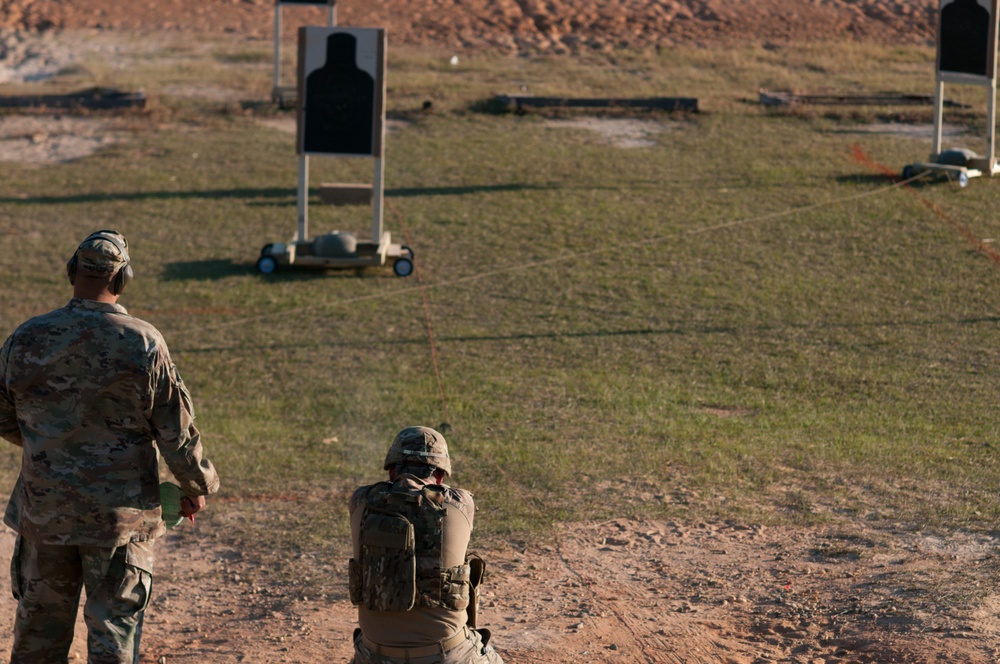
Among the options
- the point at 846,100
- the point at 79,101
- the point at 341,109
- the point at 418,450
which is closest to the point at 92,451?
the point at 418,450

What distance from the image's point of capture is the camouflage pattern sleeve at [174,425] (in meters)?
4.71

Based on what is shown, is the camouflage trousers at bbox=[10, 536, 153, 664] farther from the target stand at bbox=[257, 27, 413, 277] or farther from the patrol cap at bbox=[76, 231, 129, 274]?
the target stand at bbox=[257, 27, 413, 277]

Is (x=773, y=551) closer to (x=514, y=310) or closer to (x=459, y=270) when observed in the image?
(x=514, y=310)

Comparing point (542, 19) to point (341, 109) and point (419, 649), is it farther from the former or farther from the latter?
point (419, 649)

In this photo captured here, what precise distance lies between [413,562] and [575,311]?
25.2 feet

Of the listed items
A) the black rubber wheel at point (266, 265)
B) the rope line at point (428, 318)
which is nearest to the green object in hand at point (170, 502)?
the rope line at point (428, 318)

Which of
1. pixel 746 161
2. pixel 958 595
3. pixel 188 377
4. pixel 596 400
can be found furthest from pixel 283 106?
pixel 958 595

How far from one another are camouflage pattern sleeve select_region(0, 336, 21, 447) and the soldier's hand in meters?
0.68

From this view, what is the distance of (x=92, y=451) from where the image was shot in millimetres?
4734

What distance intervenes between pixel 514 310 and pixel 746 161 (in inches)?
255

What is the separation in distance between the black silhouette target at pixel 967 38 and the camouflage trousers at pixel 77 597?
14052mm

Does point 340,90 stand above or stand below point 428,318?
above

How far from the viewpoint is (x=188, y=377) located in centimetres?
1053

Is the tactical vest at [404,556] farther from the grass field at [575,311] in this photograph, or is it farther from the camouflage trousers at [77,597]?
the grass field at [575,311]
